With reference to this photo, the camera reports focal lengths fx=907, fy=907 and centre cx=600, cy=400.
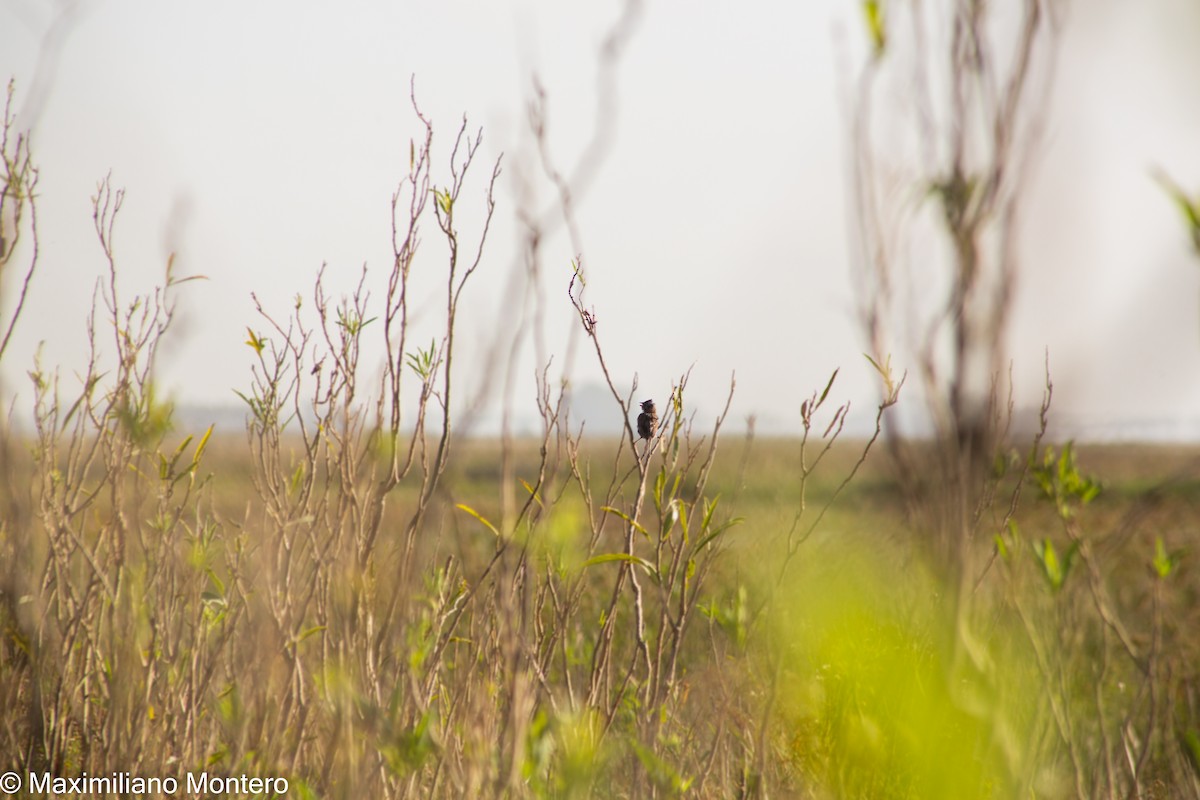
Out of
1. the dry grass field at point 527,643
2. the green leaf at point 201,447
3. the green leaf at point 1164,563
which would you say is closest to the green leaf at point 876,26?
the dry grass field at point 527,643

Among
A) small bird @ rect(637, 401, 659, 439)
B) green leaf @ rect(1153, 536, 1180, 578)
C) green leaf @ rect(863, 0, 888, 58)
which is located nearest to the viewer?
green leaf @ rect(863, 0, 888, 58)

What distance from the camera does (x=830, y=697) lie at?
138 cm

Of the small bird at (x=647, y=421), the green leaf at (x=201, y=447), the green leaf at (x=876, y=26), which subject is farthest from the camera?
the green leaf at (x=201, y=447)

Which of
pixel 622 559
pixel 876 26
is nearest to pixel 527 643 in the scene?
pixel 622 559

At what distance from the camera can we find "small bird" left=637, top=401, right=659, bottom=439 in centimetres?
185

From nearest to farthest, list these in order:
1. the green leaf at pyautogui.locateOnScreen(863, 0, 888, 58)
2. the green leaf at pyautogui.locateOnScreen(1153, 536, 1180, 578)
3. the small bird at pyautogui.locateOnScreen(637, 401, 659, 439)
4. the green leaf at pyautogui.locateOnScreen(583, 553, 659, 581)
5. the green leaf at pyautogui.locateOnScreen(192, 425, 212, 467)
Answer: the green leaf at pyautogui.locateOnScreen(863, 0, 888, 58), the green leaf at pyautogui.locateOnScreen(583, 553, 659, 581), the green leaf at pyautogui.locateOnScreen(1153, 536, 1180, 578), the small bird at pyautogui.locateOnScreen(637, 401, 659, 439), the green leaf at pyautogui.locateOnScreen(192, 425, 212, 467)

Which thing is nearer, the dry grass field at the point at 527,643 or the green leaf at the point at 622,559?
the dry grass field at the point at 527,643

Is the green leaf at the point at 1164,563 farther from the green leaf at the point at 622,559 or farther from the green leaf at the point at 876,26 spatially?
the green leaf at the point at 876,26

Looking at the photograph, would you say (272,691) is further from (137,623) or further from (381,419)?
(381,419)

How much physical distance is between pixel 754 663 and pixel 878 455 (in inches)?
102

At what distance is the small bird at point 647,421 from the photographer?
185 centimetres

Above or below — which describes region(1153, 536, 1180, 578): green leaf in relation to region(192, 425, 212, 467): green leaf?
below

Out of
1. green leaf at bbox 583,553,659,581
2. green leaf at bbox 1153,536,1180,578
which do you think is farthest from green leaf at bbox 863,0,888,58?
green leaf at bbox 1153,536,1180,578

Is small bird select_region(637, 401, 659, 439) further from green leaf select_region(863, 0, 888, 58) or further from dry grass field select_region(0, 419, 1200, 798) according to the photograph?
green leaf select_region(863, 0, 888, 58)
